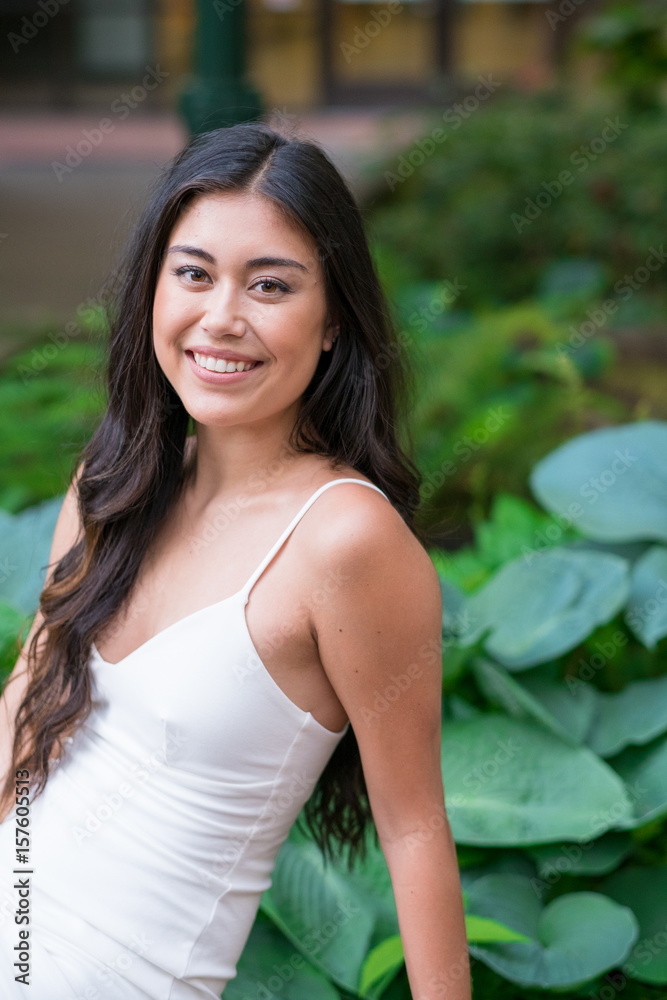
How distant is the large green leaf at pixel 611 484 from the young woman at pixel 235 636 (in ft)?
4.11

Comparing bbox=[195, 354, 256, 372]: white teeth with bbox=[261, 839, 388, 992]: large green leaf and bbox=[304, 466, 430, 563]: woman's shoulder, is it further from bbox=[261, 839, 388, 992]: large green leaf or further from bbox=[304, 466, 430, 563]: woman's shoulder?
bbox=[261, 839, 388, 992]: large green leaf

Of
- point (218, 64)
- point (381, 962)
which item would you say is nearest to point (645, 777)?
point (381, 962)

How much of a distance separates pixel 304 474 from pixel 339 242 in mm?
323

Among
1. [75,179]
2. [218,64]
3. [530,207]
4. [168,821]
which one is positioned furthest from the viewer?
[75,179]

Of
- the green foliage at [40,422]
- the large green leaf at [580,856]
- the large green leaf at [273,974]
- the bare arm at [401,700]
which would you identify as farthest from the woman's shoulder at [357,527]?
the green foliage at [40,422]

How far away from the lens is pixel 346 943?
198cm

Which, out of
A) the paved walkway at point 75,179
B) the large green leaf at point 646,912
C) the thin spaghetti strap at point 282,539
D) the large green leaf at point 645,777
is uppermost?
the thin spaghetti strap at point 282,539

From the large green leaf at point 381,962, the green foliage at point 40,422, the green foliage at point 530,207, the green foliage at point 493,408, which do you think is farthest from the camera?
the green foliage at point 530,207

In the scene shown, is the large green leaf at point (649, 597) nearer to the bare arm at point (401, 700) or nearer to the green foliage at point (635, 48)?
the bare arm at point (401, 700)

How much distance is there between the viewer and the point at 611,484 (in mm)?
2791

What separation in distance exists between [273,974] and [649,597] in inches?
50.0

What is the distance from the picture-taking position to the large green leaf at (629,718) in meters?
2.37

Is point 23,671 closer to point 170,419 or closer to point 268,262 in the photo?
point 170,419

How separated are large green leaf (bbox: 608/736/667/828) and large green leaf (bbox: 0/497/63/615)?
1.46 m
